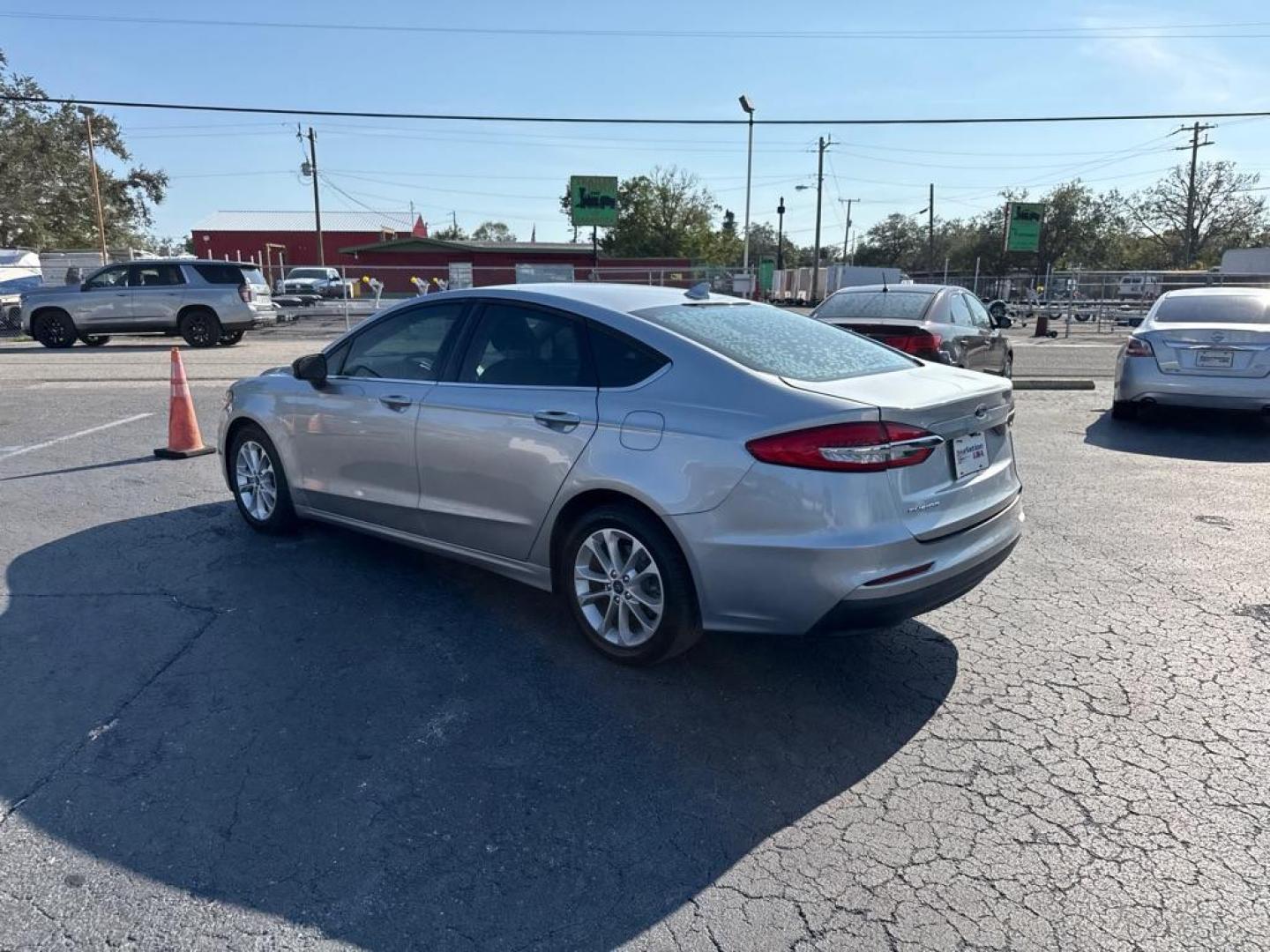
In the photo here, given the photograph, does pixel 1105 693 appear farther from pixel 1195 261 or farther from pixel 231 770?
pixel 1195 261

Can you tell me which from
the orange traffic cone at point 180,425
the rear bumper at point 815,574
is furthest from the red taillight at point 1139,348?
the orange traffic cone at point 180,425

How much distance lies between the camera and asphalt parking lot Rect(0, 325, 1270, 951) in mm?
2324

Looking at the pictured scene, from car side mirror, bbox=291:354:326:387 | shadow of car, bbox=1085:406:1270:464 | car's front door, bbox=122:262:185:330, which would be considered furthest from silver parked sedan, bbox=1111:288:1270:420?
car's front door, bbox=122:262:185:330

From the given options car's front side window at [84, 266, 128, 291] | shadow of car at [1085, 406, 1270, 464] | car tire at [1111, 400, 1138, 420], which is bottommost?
shadow of car at [1085, 406, 1270, 464]

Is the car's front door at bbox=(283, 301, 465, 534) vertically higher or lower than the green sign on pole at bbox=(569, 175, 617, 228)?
lower

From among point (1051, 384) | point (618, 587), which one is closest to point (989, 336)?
point (1051, 384)

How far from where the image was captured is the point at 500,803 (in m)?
2.79

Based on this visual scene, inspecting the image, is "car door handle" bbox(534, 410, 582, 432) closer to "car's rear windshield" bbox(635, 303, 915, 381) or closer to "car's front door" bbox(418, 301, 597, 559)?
"car's front door" bbox(418, 301, 597, 559)

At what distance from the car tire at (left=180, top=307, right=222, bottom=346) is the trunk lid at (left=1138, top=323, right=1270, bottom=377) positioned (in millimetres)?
18214

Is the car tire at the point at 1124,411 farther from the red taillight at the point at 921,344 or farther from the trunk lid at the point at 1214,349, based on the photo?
the red taillight at the point at 921,344

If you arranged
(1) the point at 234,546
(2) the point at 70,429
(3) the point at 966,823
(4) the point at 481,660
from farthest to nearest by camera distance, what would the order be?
(2) the point at 70,429
(1) the point at 234,546
(4) the point at 481,660
(3) the point at 966,823

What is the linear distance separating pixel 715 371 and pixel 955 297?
7.62 meters

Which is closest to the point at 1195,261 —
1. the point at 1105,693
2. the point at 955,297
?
the point at 955,297

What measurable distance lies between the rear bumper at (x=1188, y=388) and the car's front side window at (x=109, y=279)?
19.2 metres
